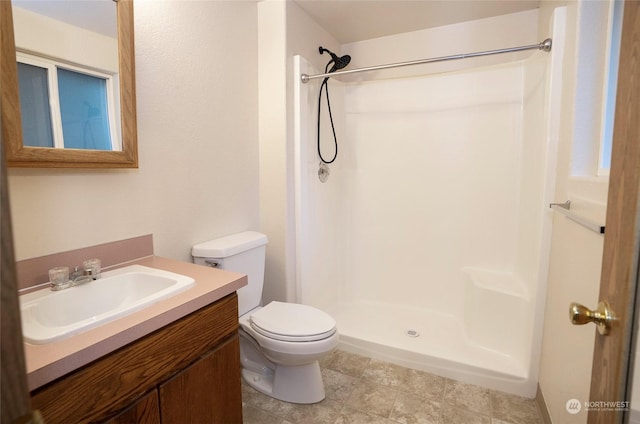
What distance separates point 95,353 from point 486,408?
1.80 m

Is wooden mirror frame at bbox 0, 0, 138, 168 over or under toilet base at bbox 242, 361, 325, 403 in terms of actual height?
over

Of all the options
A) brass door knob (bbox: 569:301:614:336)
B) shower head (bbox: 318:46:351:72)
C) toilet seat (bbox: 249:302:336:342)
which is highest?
shower head (bbox: 318:46:351:72)

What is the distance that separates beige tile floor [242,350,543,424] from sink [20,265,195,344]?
90 centimetres

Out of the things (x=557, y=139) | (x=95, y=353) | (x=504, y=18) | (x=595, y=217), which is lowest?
(x=95, y=353)

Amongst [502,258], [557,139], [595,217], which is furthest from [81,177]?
[502,258]

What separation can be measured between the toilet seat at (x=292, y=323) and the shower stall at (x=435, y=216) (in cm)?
45

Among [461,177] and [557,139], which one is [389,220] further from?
[557,139]

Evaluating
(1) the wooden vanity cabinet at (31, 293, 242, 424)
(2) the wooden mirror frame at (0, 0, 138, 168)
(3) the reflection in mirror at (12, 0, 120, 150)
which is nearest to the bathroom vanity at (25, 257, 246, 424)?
(1) the wooden vanity cabinet at (31, 293, 242, 424)

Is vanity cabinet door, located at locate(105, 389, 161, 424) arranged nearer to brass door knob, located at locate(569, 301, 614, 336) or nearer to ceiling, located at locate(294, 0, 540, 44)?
brass door knob, located at locate(569, 301, 614, 336)

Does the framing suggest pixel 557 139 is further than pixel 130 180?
Yes

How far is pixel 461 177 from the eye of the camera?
8.21 feet

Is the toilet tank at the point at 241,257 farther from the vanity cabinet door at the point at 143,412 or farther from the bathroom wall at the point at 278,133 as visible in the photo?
the vanity cabinet door at the point at 143,412

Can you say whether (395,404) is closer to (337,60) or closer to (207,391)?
(207,391)

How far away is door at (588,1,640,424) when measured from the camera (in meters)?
0.53
